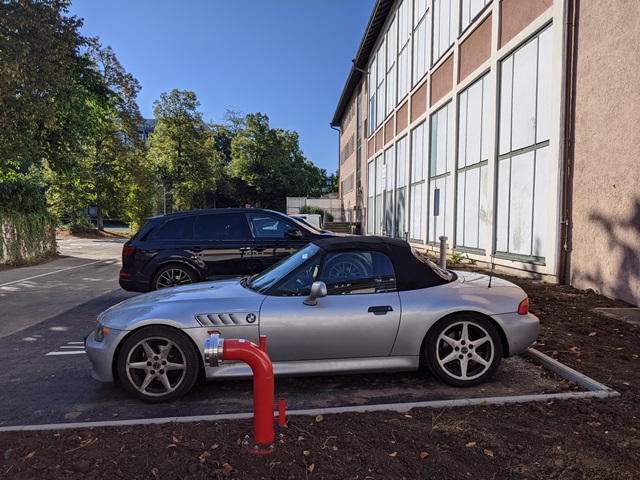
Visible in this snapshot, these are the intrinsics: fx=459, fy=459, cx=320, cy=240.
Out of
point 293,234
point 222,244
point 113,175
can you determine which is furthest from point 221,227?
point 113,175

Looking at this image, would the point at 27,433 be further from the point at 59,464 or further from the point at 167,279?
the point at 167,279

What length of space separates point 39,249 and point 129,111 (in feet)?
57.3

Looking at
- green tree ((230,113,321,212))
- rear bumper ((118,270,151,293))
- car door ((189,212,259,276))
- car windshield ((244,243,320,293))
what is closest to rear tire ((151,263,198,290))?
rear bumper ((118,270,151,293))

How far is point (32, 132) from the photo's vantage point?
47.2ft

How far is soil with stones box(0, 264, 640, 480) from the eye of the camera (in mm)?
2639

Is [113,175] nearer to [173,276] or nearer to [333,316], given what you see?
[173,276]

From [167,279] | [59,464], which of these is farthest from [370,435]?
[167,279]

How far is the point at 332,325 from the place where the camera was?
3922 millimetres

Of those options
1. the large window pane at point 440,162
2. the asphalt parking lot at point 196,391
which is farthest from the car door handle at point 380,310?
the large window pane at point 440,162

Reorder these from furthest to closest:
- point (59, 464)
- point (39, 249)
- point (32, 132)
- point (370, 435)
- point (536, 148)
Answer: point (39, 249) < point (32, 132) < point (536, 148) < point (370, 435) < point (59, 464)

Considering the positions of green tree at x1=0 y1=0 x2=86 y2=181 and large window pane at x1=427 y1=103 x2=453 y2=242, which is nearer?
green tree at x1=0 y1=0 x2=86 y2=181

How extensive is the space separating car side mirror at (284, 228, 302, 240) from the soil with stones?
4981mm

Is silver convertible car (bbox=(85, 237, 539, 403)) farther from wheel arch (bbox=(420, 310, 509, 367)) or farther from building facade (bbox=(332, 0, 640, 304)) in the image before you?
building facade (bbox=(332, 0, 640, 304))

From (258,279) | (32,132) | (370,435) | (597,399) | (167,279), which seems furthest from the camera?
(32,132)
